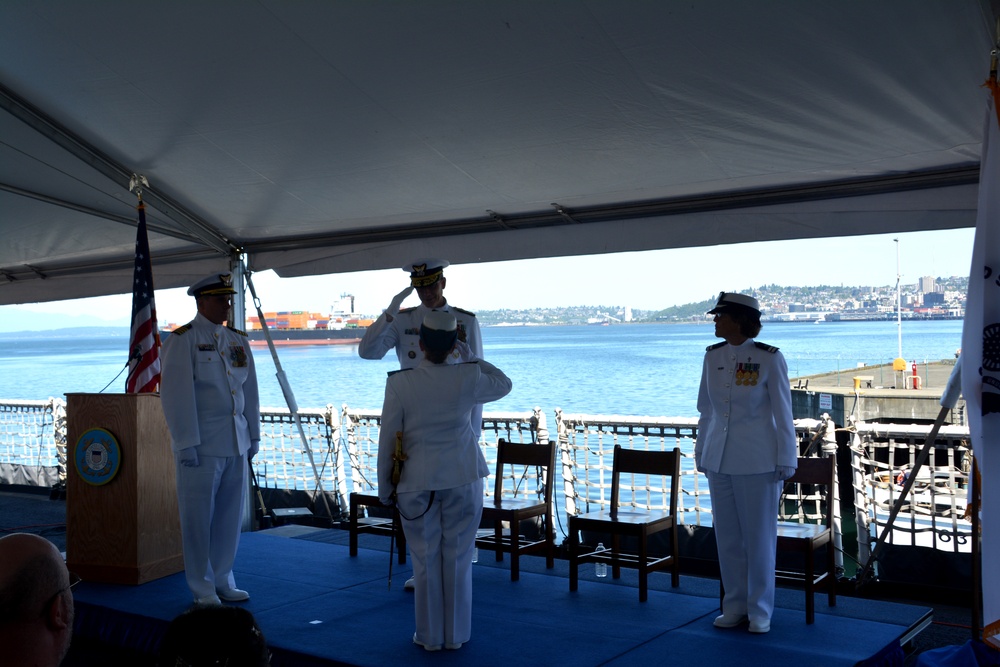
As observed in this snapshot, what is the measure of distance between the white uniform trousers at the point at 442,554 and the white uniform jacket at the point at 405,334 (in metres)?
1.09

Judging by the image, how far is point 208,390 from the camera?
15.0 ft

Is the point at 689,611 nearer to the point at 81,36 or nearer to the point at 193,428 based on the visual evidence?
the point at 193,428

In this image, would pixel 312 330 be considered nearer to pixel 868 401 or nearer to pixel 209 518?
pixel 868 401

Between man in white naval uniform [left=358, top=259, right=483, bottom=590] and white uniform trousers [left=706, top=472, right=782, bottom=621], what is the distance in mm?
1289

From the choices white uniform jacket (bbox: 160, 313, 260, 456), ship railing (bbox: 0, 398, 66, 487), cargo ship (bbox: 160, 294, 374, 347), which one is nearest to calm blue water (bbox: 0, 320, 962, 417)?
cargo ship (bbox: 160, 294, 374, 347)

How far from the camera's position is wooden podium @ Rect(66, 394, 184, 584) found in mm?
5066

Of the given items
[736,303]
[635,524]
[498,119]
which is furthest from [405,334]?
[736,303]

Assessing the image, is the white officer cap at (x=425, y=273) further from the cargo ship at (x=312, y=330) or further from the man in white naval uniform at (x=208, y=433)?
the cargo ship at (x=312, y=330)

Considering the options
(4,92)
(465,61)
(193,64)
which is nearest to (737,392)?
(465,61)

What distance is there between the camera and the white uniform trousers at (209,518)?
454 centimetres

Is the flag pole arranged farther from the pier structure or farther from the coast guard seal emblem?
the pier structure

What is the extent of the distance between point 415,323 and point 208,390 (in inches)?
42.8

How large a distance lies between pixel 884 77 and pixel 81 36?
3.49m

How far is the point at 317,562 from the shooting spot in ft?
18.1
